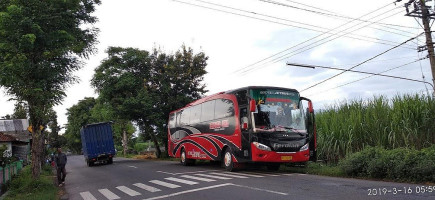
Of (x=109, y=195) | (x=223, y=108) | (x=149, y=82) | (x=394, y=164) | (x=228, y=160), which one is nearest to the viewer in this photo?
(x=394, y=164)

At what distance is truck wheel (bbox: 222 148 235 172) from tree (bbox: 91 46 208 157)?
47.4 ft

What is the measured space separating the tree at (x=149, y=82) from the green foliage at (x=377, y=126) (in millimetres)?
15681

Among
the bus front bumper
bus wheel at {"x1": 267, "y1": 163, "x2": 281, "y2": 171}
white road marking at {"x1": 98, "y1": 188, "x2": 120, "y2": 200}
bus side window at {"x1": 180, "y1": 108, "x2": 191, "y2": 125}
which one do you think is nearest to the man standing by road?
white road marking at {"x1": 98, "y1": 188, "x2": 120, "y2": 200}

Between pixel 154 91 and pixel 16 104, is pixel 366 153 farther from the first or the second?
pixel 154 91

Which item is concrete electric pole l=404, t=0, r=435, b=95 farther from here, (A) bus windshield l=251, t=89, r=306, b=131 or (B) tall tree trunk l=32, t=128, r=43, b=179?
(B) tall tree trunk l=32, t=128, r=43, b=179

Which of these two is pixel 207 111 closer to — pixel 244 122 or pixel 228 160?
pixel 228 160

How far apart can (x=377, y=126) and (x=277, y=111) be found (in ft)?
13.7

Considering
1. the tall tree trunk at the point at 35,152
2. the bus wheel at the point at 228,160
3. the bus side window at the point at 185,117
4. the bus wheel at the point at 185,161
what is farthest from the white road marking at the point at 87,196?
the bus wheel at the point at 185,161

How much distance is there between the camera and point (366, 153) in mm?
12031

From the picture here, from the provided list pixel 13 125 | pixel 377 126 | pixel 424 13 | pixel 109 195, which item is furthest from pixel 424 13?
pixel 13 125

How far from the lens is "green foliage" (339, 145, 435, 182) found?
32.4 ft

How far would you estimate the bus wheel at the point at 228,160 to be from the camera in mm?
15795

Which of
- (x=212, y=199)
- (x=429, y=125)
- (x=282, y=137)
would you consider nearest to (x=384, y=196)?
(x=212, y=199)

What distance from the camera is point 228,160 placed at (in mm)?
16141
